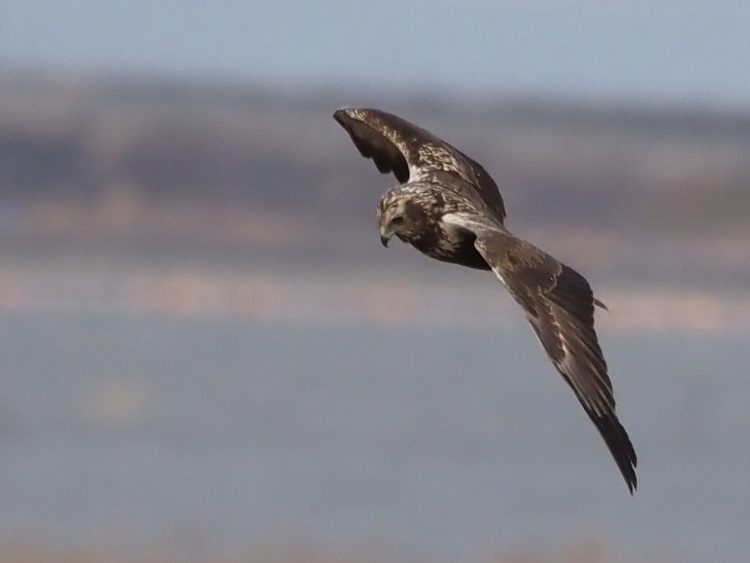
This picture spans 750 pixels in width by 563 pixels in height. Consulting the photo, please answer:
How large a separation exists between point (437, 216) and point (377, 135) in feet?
5.51

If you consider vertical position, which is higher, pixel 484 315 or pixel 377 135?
pixel 484 315

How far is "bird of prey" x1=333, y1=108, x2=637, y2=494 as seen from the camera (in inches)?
457

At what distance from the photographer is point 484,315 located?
38.4m

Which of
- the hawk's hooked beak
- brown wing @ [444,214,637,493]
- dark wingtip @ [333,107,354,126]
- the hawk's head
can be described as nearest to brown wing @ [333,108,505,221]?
dark wingtip @ [333,107,354,126]

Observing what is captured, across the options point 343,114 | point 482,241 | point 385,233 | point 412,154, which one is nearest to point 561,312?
point 482,241

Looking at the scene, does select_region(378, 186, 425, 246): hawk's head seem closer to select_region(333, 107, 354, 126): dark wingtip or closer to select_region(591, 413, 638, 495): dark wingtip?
select_region(333, 107, 354, 126): dark wingtip

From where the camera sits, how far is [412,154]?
568 inches

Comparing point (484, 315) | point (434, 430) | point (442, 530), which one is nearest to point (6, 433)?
point (434, 430)

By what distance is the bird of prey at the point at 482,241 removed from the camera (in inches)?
457

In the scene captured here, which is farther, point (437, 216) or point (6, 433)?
point (6, 433)

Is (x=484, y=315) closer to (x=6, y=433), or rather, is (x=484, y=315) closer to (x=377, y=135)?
(x=6, y=433)

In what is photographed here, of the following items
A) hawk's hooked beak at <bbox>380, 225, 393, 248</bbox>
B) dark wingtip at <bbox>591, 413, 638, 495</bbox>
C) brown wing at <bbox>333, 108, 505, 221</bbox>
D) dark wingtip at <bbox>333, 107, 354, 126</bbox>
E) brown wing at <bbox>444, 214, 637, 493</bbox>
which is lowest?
dark wingtip at <bbox>591, 413, 638, 495</bbox>

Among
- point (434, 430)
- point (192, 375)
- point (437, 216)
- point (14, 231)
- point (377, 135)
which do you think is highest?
point (14, 231)

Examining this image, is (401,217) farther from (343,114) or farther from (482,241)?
(343,114)
